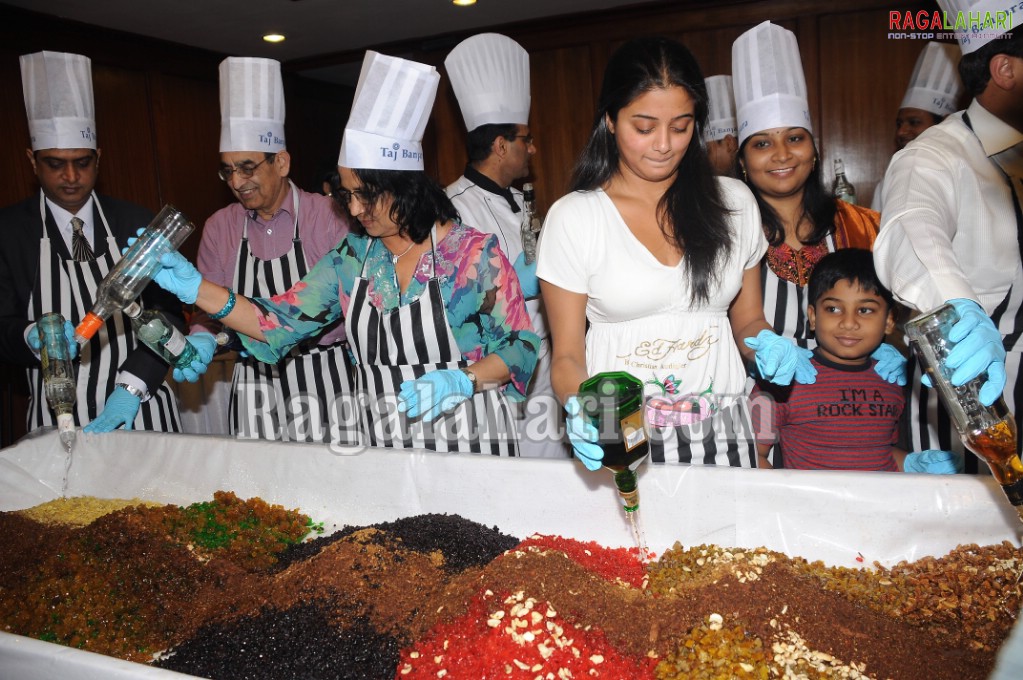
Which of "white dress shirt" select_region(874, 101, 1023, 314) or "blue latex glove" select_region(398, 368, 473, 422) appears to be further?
"blue latex glove" select_region(398, 368, 473, 422)

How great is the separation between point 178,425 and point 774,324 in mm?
1706

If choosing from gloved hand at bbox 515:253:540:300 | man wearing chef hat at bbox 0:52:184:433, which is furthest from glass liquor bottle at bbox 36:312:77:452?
gloved hand at bbox 515:253:540:300

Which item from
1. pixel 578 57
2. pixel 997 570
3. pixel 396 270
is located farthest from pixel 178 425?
pixel 578 57

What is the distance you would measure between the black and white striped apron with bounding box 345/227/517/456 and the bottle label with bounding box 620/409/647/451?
2.25 ft

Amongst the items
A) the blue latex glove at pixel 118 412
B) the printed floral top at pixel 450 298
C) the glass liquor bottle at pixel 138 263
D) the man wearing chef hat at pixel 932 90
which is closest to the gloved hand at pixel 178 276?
the glass liquor bottle at pixel 138 263

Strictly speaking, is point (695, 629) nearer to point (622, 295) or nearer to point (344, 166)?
point (622, 295)

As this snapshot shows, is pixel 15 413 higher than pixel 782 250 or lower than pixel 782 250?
lower

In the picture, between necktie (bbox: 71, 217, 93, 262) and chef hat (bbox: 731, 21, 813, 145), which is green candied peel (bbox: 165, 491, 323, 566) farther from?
chef hat (bbox: 731, 21, 813, 145)

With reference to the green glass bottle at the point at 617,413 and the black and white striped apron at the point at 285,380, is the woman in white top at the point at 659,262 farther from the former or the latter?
the black and white striped apron at the point at 285,380

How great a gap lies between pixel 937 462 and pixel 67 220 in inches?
88.0

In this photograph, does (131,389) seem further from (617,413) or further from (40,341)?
(617,413)

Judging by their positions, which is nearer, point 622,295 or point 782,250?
point 622,295

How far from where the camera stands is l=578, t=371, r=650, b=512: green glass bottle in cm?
103

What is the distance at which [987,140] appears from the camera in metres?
1.39
